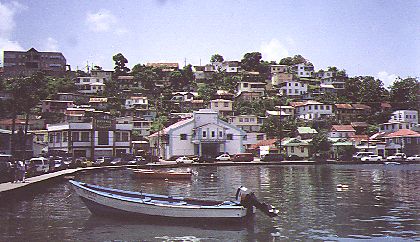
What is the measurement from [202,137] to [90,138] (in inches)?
756

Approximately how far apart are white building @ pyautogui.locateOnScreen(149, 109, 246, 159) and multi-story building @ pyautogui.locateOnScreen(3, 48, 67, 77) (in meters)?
52.1

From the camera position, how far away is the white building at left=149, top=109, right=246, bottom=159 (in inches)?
2970

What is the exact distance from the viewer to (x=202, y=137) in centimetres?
7531

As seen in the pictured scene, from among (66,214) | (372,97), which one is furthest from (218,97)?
(66,214)

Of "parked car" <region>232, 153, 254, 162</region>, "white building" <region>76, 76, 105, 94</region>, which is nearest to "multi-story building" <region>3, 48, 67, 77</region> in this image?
"white building" <region>76, 76, 105, 94</region>

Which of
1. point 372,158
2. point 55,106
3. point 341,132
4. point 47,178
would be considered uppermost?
point 55,106

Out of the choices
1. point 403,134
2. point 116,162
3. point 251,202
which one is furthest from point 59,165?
point 403,134

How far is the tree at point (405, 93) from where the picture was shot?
96.1 meters

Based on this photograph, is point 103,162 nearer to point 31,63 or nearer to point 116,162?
→ point 116,162

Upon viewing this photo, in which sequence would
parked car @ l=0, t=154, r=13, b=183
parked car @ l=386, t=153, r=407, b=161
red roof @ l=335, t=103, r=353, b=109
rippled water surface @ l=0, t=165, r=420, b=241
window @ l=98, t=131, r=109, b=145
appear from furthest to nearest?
red roof @ l=335, t=103, r=353, b=109 → parked car @ l=386, t=153, r=407, b=161 → window @ l=98, t=131, r=109, b=145 → parked car @ l=0, t=154, r=13, b=183 → rippled water surface @ l=0, t=165, r=420, b=241

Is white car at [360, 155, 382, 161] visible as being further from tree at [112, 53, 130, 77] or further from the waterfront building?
tree at [112, 53, 130, 77]

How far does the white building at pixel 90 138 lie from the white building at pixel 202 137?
7.75 m

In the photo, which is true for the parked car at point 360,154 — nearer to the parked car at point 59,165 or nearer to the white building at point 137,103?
the parked car at point 59,165

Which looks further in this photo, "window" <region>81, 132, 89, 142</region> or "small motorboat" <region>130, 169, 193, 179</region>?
"window" <region>81, 132, 89, 142</region>
